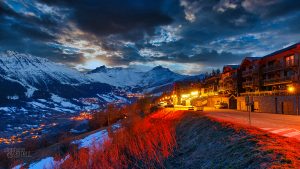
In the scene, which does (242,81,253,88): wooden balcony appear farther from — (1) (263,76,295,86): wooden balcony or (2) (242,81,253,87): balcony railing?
(1) (263,76,295,86): wooden balcony

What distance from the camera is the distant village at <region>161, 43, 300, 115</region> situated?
5478cm

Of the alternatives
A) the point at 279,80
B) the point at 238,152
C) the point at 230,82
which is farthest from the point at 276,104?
the point at 238,152

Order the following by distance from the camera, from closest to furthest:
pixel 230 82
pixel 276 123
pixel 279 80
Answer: pixel 276 123
pixel 279 80
pixel 230 82

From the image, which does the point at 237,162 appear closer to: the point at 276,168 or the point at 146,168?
the point at 276,168

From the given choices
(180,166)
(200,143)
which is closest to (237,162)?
(180,166)

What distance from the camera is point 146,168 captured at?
81.1 feet

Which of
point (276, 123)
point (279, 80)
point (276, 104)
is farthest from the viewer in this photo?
point (279, 80)

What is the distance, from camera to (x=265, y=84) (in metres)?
70.8

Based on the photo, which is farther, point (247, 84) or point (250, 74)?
point (247, 84)

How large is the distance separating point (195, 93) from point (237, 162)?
12538cm

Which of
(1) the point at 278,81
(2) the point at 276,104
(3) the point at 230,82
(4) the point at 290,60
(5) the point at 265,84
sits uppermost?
(4) the point at 290,60

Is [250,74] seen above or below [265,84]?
above

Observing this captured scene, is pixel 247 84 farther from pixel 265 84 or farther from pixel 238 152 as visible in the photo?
pixel 238 152

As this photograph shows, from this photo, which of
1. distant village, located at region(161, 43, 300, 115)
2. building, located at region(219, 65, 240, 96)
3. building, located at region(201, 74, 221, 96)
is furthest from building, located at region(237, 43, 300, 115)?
building, located at region(201, 74, 221, 96)
